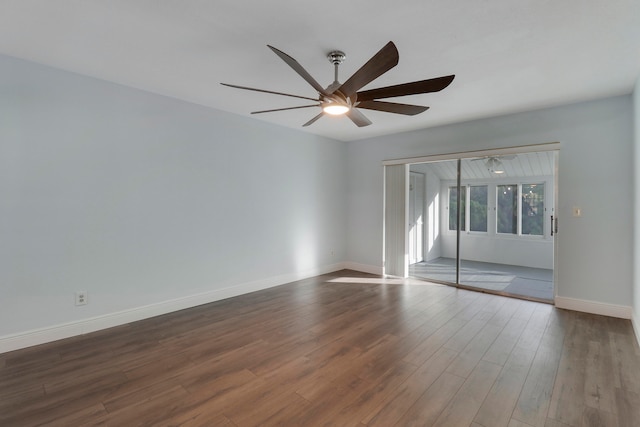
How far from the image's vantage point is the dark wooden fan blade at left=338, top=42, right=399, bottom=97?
5.86 feet

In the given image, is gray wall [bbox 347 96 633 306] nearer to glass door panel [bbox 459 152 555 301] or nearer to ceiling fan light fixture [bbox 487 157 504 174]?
glass door panel [bbox 459 152 555 301]

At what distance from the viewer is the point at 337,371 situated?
2.38 m

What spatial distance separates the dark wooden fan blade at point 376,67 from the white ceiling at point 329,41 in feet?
1.25

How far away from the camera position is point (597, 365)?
2447 millimetres

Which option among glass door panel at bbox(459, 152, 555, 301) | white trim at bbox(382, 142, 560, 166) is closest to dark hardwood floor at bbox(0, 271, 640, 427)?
white trim at bbox(382, 142, 560, 166)

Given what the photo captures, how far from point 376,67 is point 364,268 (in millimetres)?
4397

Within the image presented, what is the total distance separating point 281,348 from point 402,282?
287 cm

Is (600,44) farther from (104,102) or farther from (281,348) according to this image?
(104,102)

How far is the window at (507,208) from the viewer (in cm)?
640

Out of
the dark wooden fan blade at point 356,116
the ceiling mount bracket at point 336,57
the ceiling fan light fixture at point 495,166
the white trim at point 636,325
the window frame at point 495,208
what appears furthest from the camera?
the window frame at point 495,208

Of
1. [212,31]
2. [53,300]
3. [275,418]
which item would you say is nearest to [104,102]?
[212,31]

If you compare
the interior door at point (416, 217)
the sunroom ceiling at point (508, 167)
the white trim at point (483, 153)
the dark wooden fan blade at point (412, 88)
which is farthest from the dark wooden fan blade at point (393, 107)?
the interior door at point (416, 217)

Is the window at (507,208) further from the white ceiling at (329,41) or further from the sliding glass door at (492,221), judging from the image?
the white ceiling at (329,41)

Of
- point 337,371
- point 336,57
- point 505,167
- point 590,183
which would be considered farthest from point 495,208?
point 337,371
